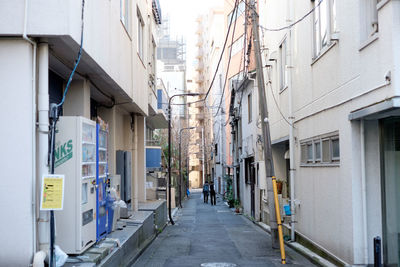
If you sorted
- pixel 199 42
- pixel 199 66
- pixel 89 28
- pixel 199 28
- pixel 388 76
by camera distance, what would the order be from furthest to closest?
pixel 199 28
pixel 199 42
pixel 199 66
pixel 89 28
pixel 388 76

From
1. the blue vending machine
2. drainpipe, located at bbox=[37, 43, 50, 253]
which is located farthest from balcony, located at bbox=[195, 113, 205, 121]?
drainpipe, located at bbox=[37, 43, 50, 253]

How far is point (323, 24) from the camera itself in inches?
437

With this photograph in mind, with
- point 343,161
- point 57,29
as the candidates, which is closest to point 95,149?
point 57,29

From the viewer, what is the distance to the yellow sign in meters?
6.08

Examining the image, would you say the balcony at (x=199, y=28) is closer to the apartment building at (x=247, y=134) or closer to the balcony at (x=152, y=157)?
the apartment building at (x=247, y=134)

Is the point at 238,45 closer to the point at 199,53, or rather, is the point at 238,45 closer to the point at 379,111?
the point at 379,111

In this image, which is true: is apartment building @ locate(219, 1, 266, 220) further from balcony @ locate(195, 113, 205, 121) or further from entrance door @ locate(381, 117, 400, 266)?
balcony @ locate(195, 113, 205, 121)

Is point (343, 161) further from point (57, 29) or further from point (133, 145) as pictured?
point (133, 145)

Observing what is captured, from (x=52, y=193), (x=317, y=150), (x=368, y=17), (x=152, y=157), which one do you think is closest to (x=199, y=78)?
(x=152, y=157)

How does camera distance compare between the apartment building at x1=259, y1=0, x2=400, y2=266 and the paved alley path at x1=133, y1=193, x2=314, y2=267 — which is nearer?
the apartment building at x1=259, y1=0, x2=400, y2=266

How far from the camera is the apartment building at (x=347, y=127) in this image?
304 inches

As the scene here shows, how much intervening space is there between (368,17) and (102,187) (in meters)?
5.89

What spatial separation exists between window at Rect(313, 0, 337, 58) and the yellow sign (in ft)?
21.9

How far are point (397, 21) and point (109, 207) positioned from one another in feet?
21.2
